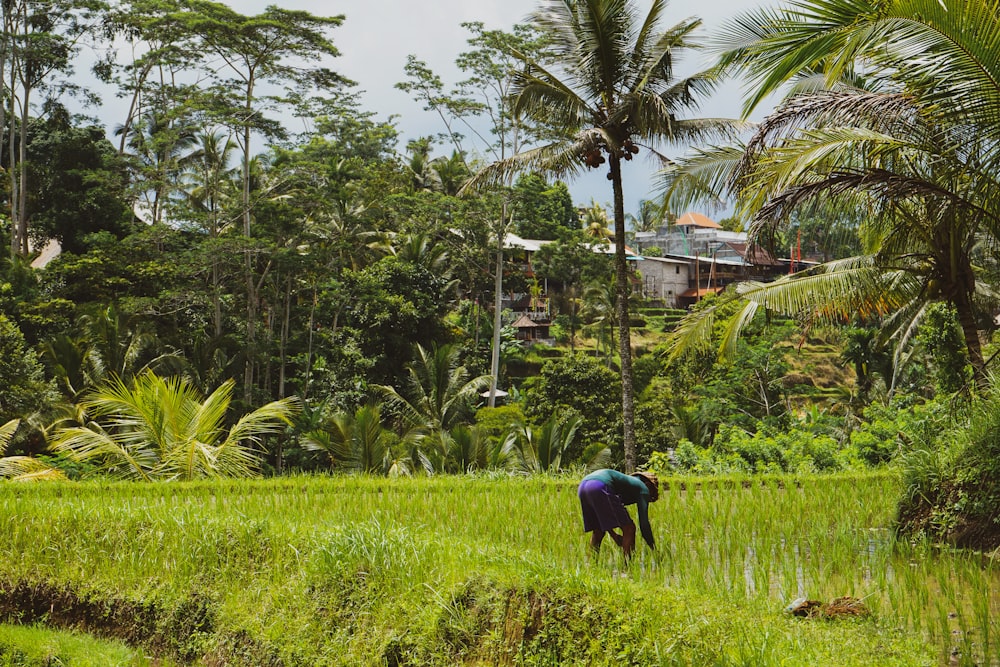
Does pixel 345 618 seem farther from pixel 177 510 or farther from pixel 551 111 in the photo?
pixel 551 111

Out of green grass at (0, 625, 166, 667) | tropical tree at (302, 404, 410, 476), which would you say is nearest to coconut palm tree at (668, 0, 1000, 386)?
green grass at (0, 625, 166, 667)

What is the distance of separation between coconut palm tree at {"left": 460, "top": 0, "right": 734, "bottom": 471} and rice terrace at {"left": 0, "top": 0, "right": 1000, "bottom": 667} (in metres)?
0.07

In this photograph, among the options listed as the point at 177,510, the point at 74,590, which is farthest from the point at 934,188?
the point at 74,590

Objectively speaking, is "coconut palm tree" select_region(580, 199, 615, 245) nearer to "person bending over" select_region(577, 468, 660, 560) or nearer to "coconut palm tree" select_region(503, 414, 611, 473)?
"coconut palm tree" select_region(503, 414, 611, 473)

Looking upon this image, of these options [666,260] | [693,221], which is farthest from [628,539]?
[693,221]

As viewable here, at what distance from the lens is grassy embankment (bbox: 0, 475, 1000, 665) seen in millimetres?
4266

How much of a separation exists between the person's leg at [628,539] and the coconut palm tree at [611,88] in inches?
375

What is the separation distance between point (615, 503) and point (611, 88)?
11.2 m

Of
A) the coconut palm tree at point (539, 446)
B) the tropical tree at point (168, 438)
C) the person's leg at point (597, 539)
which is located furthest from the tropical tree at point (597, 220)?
the person's leg at point (597, 539)

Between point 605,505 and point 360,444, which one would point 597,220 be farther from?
point 605,505

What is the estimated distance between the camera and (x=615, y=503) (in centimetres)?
646

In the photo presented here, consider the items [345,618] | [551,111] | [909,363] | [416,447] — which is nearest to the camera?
[345,618]

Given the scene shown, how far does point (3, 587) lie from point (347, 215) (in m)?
23.0

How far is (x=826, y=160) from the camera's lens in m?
7.96
